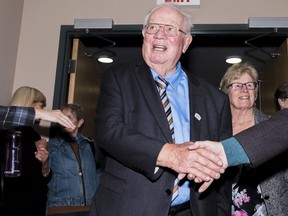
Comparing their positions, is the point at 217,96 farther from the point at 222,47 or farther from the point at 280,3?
the point at 222,47

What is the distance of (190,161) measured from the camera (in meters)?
1.48

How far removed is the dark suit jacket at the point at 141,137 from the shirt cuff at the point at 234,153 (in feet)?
0.51

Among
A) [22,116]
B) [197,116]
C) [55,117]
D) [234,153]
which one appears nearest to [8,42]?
[22,116]

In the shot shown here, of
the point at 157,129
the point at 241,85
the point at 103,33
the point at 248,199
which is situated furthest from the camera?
the point at 103,33

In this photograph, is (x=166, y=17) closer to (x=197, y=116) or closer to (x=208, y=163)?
(x=197, y=116)

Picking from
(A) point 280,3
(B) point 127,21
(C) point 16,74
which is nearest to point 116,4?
(B) point 127,21

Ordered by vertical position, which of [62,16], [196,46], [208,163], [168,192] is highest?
[196,46]

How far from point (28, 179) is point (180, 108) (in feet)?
4.55

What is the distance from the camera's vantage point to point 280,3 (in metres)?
3.50

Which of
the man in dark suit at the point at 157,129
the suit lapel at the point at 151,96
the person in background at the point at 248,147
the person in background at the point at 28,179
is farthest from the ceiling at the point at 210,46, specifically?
the person in background at the point at 248,147

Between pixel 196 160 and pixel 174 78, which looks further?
pixel 174 78

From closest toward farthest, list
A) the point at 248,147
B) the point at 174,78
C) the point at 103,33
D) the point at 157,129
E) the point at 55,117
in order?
1. the point at 248,147
2. the point at 157,129
3. the point at 174,78
4. the point at 55,117
5. the point at 103,33

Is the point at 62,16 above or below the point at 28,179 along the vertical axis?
above

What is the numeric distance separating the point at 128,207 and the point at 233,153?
48cm
